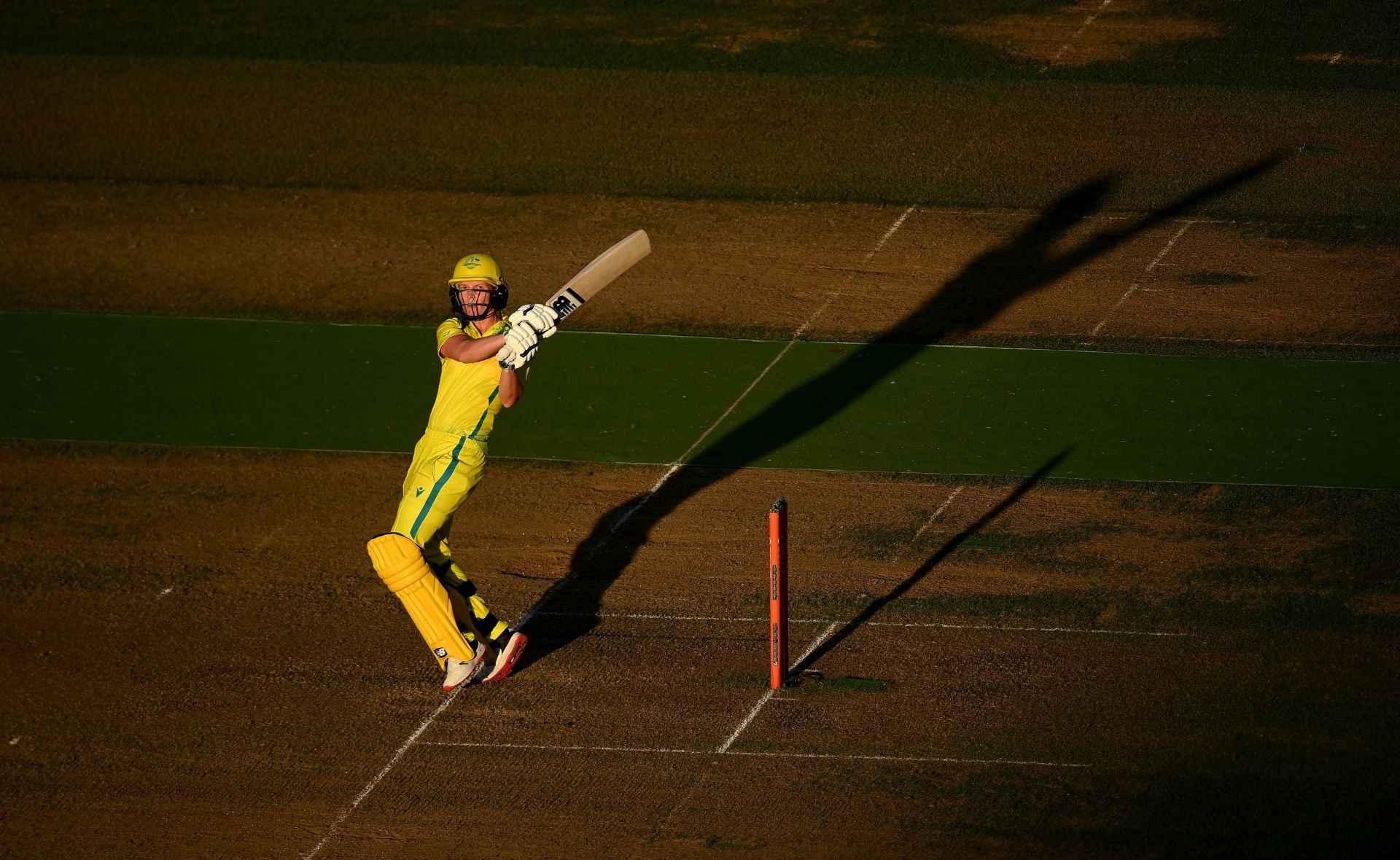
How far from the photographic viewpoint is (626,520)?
11.2 meters

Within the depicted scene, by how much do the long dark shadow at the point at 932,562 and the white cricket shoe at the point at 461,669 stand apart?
85.8 inches

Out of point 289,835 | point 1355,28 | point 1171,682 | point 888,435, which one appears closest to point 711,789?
point 289,835

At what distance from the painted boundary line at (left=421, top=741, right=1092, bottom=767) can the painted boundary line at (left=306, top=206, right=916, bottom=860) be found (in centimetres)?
19

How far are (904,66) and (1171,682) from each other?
35.7ft

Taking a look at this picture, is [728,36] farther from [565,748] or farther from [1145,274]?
[565,748]

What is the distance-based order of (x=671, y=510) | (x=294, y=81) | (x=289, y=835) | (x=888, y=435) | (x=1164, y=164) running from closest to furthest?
(x=289, y=835) < (x=671, y=510) < (x=888, y=435) < (x=1164, y=164) < (x=294, y=81)

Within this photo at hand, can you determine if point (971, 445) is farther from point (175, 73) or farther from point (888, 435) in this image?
point (175, 73)

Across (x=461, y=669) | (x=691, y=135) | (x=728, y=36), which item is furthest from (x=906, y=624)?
(x=728, y=36)

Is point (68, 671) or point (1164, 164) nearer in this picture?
point (68, 671)

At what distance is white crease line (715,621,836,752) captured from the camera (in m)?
8.88

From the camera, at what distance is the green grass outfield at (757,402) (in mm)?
11875

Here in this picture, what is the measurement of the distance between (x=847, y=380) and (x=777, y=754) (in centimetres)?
506

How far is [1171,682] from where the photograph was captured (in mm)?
9305

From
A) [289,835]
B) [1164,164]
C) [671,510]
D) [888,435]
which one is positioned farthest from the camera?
[1164,164]
